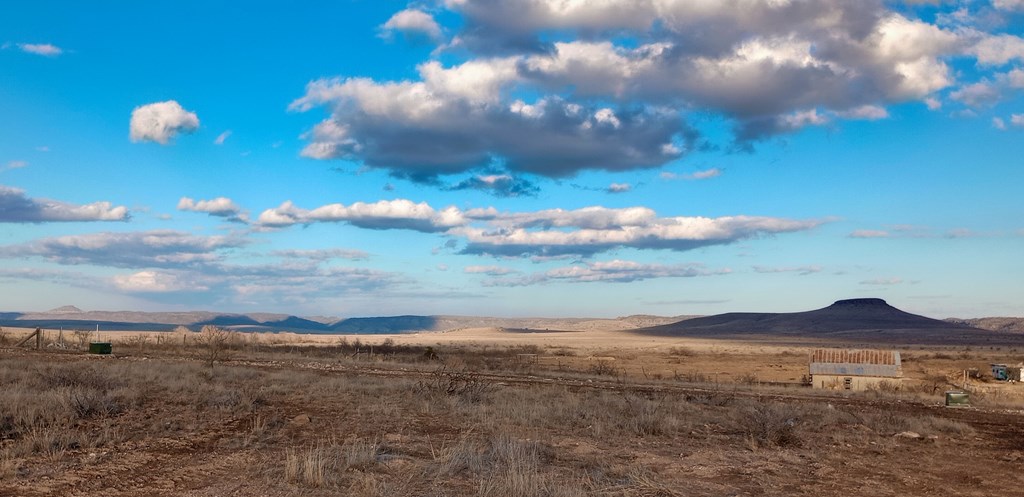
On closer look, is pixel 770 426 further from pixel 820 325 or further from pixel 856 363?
pixel 820 325

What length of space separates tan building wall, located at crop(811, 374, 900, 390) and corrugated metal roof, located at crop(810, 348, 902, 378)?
246mm

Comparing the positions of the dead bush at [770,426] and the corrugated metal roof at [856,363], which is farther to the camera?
the corrugated metal roof at [856,363]

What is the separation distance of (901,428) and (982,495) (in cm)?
679

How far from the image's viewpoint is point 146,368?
2542 cm

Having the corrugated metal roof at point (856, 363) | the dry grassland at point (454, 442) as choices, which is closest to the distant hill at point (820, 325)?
the corrugated metal roof at point (856, 363)

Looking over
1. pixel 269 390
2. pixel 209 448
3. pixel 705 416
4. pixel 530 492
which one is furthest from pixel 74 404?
pixel 705 416

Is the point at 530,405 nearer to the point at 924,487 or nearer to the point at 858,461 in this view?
the point at 858,461

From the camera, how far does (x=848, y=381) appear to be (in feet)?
120

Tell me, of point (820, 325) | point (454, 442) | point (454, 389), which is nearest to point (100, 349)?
point (454, 389)

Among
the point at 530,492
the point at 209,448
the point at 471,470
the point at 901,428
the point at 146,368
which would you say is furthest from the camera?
the point at 146,368

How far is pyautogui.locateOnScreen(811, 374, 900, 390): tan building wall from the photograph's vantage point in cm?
3634

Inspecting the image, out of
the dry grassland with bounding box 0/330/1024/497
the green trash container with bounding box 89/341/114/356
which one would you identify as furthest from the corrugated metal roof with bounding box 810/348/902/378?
the green trash container with bounding box 89/341/114/356

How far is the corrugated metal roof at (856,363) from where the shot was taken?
3734 centimetres

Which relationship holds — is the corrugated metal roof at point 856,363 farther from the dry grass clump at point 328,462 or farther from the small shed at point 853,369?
the dry grass clump at point 328,462
